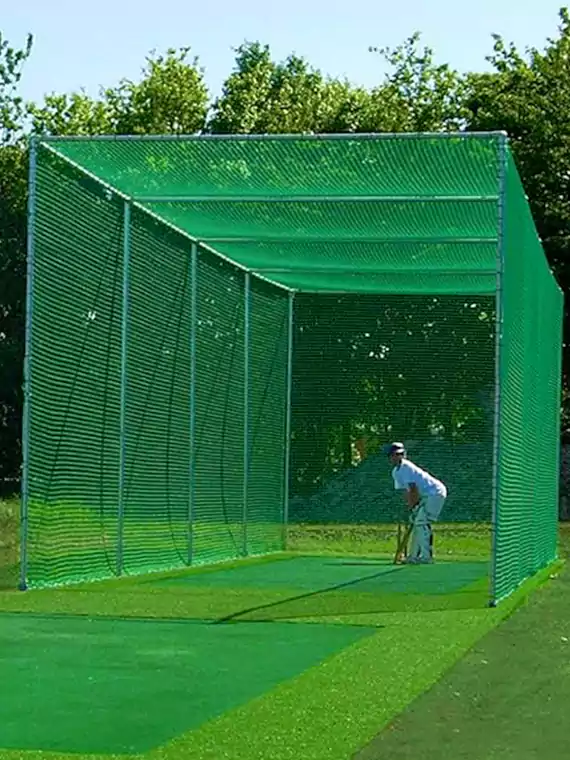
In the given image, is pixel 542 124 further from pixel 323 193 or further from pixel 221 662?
pixel 221 662

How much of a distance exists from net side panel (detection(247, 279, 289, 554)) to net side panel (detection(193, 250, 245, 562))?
376mm

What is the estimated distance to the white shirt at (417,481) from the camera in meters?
16.5

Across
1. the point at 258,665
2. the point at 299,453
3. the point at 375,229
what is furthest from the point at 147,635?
the point at 299,453

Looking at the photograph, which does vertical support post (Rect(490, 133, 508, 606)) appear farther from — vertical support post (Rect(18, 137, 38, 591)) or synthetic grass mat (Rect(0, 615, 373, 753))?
vertical support post (Rect(18, 137, 38, 591))

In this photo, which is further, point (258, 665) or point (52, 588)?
point (52, 588)

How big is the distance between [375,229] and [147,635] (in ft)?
19.2

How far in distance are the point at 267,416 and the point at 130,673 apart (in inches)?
426

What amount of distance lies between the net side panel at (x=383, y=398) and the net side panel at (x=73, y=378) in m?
5.59

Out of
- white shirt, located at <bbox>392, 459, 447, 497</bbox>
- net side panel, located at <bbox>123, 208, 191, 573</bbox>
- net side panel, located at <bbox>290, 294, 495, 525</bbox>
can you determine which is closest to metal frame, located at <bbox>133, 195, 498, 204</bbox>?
net side panel, located at <bbox>123, 208, 191, 573</bbox>

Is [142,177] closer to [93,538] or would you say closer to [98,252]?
[98,252]

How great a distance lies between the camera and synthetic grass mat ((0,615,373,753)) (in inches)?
262

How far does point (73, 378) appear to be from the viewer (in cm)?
1338

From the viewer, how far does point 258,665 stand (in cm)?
862

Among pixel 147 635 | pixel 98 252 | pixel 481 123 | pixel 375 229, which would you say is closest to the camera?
pixel 147 635
